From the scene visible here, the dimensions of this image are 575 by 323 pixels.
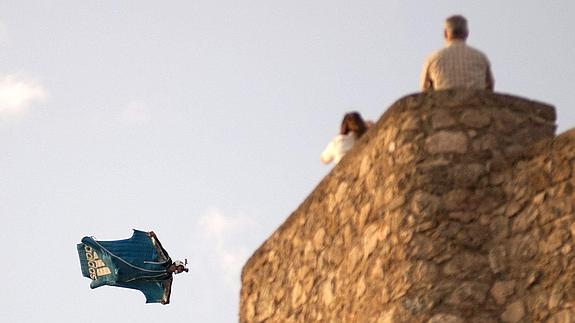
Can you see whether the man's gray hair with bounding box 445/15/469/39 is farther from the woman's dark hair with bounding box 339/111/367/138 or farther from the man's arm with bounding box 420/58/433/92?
the woman's dark hair with bounding box 339/111/367/138

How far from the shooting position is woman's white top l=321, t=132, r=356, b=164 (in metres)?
11.0

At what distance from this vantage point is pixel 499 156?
31.6 feet

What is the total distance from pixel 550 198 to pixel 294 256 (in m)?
2.73

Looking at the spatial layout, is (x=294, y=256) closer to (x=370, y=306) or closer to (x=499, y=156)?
(x=370, y=306)

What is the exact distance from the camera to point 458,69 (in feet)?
33.3

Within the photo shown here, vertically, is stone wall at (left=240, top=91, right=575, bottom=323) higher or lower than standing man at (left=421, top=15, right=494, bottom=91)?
lower

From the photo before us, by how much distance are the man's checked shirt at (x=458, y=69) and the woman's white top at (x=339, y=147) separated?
104cm

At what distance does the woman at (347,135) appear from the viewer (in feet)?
36.0

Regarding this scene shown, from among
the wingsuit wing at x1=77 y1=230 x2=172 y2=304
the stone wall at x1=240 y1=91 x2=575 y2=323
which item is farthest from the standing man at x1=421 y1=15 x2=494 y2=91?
the wingsuit wing at x1=77 y1=230 x2=172 y2=304

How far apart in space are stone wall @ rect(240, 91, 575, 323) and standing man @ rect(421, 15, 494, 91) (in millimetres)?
352

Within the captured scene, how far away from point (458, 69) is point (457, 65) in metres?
0.03

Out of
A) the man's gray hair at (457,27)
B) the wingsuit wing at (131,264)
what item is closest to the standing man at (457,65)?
the man's gray hair at (457,27)

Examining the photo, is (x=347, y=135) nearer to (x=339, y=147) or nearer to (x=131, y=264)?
(x=339, y=147)

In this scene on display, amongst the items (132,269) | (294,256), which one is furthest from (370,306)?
(132,269)
